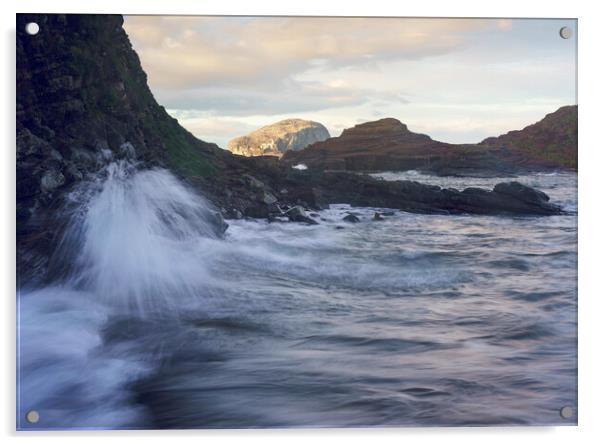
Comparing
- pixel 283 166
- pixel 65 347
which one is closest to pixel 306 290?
pixel 283 166

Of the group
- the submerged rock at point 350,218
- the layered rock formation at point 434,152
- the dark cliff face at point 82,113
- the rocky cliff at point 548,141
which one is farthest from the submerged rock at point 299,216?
the rocky cliff at point 548,141

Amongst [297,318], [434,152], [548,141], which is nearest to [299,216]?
[297,318]

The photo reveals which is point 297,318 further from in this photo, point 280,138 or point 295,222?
point 280,138

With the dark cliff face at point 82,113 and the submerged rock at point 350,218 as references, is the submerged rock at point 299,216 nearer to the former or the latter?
the submerged rock at point 350,218

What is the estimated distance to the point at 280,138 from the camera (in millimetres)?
4211

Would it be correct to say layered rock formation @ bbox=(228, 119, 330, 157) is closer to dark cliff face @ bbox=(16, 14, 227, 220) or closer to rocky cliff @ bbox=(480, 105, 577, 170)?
dark cliff face @ bbox=(16, 14, 227, 220)

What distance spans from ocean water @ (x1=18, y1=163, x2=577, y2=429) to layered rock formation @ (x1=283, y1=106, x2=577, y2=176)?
92mm

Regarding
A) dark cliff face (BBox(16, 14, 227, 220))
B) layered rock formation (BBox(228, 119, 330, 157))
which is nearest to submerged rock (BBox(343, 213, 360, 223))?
layered rock formation (BBox(228, 119, 330, 157))

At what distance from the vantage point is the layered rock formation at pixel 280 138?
165 inches

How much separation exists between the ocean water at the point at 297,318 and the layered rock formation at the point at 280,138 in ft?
1.36

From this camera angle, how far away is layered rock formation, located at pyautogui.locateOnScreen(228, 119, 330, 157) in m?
4.20

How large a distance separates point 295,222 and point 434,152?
0.92 meters

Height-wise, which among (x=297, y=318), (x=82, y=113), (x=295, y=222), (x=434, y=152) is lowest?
(x=297, y=318)
